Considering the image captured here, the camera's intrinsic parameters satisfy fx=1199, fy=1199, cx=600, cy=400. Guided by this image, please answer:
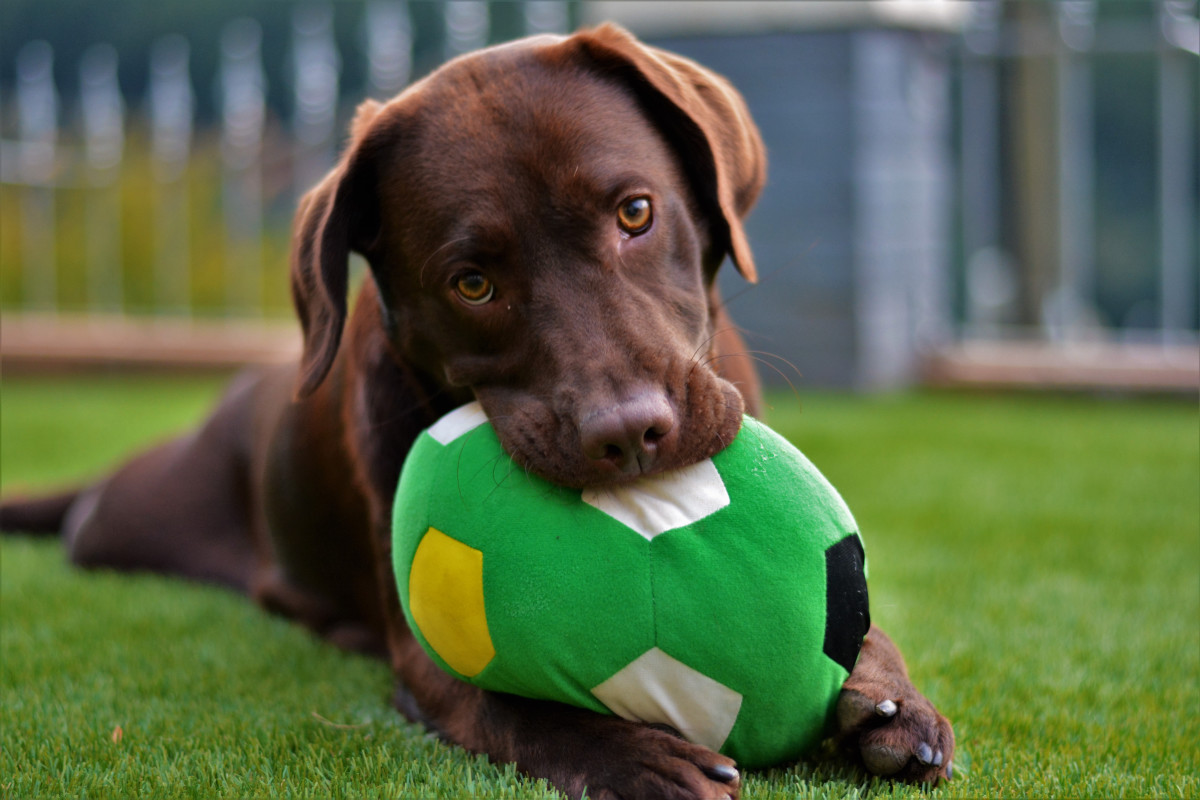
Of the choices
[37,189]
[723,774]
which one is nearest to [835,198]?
[723,774]

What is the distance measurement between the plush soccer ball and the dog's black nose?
0.18ft

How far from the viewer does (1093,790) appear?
194 cm

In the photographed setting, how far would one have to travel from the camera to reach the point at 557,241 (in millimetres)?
2275

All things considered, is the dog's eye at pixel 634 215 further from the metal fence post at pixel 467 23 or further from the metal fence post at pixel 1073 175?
the metal fence post at pixel 467 23

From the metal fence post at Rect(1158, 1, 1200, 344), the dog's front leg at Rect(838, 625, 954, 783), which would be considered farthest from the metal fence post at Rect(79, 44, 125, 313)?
the dog's front leg at Rect(838, 625, 954, 783)

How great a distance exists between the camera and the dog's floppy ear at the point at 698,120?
2.54 metres

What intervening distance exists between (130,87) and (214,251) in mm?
3714

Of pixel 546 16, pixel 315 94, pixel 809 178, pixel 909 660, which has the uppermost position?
pixel 546 16

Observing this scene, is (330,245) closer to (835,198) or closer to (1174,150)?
(835,198)

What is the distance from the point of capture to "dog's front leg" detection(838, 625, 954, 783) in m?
→ 1.95

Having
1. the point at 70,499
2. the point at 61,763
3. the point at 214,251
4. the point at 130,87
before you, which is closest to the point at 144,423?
the point at 70,499

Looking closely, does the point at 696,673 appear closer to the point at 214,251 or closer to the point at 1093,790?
the point at 1093,790

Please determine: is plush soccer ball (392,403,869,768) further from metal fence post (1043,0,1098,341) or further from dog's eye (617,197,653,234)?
metal fence post (1043,0,1098,341)

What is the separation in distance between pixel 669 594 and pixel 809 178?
660 centimetres
